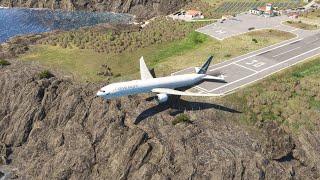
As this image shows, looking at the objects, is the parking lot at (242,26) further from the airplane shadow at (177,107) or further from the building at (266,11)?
the airplane shadow at (177,107)

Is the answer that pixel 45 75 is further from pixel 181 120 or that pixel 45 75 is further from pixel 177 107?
pixel 181 120

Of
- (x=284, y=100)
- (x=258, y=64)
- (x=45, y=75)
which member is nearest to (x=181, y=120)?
(x=284, y=100)

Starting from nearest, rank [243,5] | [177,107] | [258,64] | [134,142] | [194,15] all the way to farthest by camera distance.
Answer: [134,142]
[177,107]
[258,64]
[194,15]
[243,5]

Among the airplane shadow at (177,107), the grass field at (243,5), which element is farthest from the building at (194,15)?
the airplane shadow at (177,107)

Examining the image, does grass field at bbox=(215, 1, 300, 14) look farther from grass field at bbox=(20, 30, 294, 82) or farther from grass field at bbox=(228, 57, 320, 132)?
grass field at bbox=(228, 57, 320, 132)

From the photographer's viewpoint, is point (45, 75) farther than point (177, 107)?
Yes
